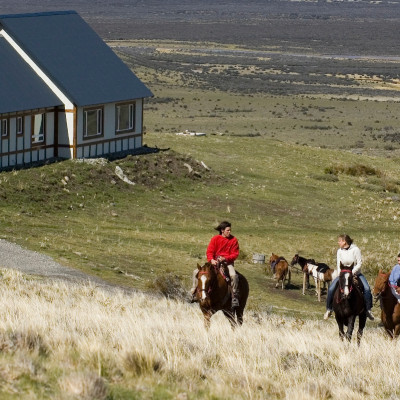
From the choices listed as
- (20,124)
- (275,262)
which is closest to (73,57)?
(20,124)

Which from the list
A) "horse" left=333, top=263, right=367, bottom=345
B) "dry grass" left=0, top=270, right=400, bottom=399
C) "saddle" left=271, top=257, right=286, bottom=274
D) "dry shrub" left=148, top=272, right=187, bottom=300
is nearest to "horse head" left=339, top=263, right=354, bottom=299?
"horse" left=333, top=263, right=367, bottom=345

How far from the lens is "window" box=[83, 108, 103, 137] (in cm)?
4666

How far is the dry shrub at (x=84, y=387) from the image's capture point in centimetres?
1166

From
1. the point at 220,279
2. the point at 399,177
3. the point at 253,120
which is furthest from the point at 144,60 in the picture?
the point at 220,279

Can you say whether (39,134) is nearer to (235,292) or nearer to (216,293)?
(235,292)

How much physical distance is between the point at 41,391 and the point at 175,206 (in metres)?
31.8

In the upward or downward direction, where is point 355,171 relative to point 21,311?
downward

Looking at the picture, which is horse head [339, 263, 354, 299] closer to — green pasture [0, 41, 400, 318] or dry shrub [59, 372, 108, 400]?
dry shrub [59, 372, 108, 400]

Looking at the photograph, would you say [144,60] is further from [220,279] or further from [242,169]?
[220,279]

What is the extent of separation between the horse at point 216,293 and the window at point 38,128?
1050 inches

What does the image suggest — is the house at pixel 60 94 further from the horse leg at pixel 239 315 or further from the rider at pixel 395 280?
the rider at pixel 395 280

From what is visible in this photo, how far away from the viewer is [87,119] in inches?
1839

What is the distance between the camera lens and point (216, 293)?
61.3 ft

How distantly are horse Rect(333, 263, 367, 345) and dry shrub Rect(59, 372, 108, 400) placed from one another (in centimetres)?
687
